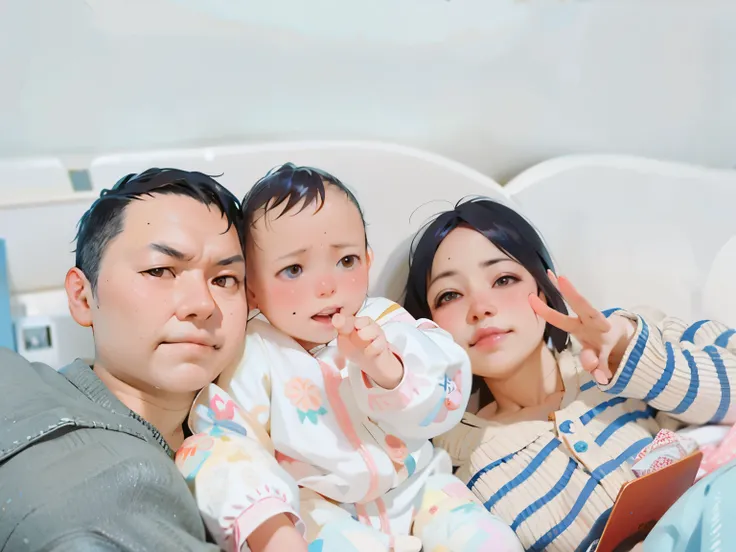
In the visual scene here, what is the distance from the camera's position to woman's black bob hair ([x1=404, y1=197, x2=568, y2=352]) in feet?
3.69

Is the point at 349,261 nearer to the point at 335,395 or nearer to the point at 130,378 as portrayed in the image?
the point at 335,395

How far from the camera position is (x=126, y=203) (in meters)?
0.89

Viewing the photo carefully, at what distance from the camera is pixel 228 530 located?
2.55 feet

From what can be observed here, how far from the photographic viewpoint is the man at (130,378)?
2.25 ft

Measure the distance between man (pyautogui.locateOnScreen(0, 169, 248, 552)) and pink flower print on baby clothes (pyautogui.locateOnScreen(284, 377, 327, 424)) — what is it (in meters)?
0.09

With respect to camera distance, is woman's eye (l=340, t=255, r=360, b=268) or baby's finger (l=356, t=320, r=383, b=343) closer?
baby's finger (l=356, t=320, r=383, b=343)

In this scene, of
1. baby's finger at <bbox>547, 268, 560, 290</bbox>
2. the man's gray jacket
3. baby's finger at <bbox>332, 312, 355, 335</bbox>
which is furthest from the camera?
baby's finger at <bbox>547, 268, 560, 290</bbox>

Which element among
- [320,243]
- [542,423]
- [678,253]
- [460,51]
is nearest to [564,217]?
[678,253]

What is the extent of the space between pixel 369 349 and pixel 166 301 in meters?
0.25

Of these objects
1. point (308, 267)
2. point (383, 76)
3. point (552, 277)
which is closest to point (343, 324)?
point (308, 267)

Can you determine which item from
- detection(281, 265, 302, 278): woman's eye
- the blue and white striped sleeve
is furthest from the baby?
the blue and white striped sleeve

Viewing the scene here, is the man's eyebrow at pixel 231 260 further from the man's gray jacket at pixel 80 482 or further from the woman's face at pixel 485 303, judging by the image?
the woman's face at pixel 485 303

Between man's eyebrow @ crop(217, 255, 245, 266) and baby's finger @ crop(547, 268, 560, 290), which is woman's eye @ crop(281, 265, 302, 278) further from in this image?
baby's finger @ crop(547, 268, 560, 290)

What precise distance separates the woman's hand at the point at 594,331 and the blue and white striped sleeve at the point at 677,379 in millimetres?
19
